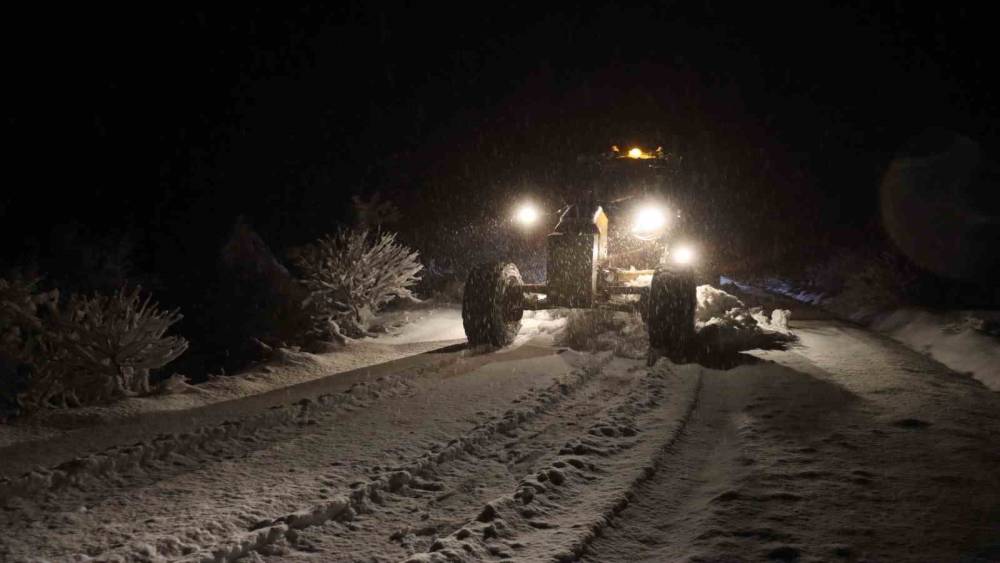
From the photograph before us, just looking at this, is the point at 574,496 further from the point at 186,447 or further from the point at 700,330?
the point at 700,330

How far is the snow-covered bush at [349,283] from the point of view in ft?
34.5

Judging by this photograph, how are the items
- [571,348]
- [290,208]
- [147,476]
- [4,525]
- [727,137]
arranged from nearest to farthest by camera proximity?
[4,525]
[147,476]
[571,348]
[290,208]
[727,137]

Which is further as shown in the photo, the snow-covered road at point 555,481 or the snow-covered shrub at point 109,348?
the snow-covered shrub at point 109,348

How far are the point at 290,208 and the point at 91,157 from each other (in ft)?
25.4

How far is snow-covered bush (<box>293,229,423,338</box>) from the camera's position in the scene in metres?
10.5

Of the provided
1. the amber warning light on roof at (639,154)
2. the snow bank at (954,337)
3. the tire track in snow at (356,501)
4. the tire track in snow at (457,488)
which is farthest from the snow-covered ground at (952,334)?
the tire track in snow at (356,501)

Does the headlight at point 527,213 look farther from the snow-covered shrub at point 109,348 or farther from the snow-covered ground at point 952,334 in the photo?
the snow-covered ground at point 952,334

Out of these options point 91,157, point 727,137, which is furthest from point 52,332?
point 727,137

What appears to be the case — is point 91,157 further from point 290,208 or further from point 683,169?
point 683,169

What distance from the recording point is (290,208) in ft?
89.9

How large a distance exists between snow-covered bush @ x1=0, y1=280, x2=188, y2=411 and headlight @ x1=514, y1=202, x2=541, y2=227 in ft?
19.1

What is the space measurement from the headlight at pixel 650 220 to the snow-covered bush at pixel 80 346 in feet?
22.6

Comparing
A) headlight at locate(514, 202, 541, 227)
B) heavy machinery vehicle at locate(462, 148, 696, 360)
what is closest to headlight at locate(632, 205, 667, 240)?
heavy machinery vehicle at locate(462, 148, 696, 360)

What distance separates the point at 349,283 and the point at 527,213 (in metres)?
3.28
